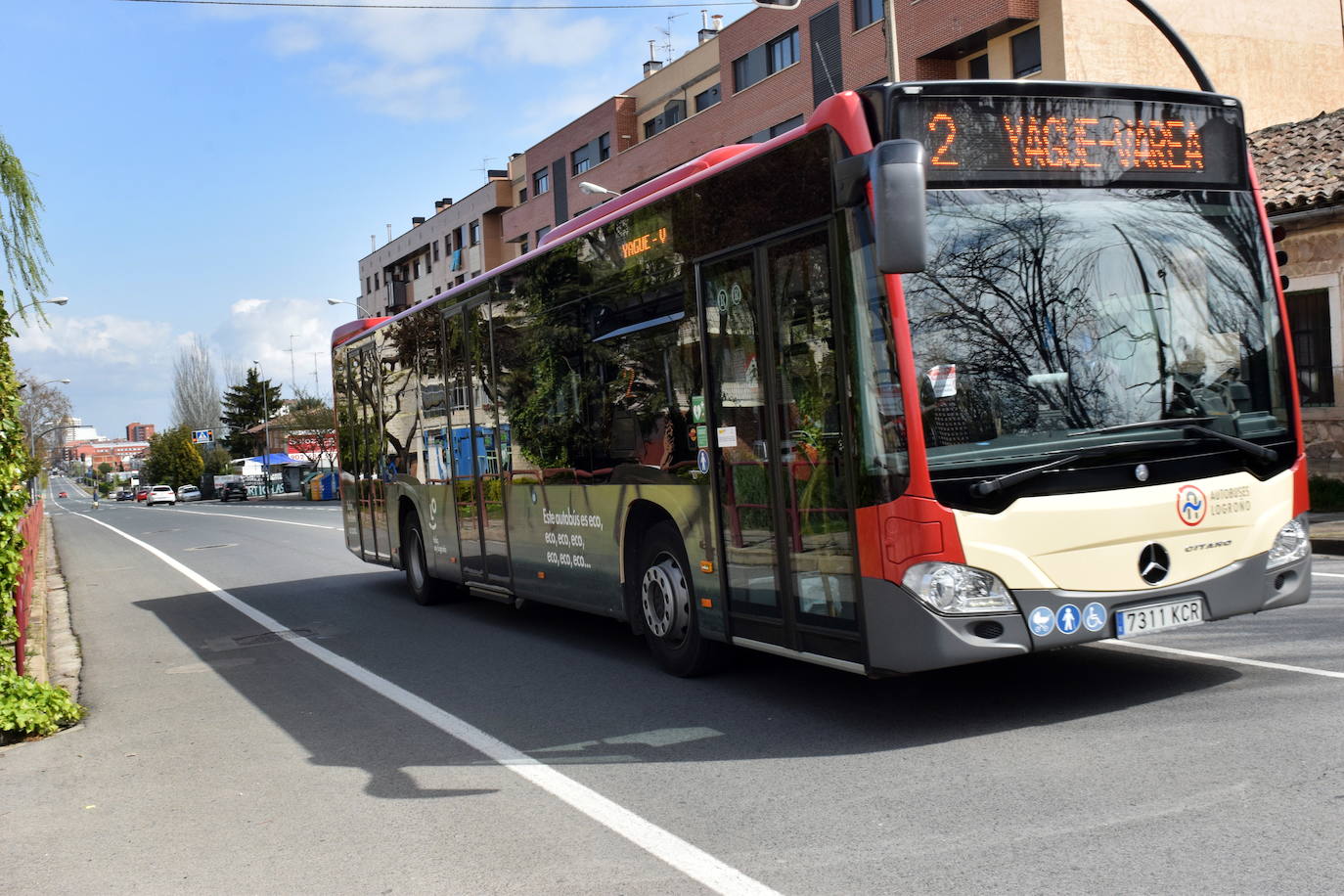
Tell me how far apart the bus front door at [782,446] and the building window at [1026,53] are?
25447 millimetres

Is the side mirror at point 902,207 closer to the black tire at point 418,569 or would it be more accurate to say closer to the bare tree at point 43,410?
the black tire at point 418,569

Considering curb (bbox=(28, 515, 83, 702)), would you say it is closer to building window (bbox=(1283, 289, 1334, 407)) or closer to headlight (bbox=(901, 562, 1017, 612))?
headlight (bbox=(901, 562, 1017, 612))

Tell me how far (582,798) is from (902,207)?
2.89 meters

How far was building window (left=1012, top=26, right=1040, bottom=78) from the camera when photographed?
2972 centimetres

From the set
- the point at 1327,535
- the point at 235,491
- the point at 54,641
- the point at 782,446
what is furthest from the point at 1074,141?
the point at 235,491

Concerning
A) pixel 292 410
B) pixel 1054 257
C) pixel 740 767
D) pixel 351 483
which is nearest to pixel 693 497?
pixel 740 767

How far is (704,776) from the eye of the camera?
5699mm

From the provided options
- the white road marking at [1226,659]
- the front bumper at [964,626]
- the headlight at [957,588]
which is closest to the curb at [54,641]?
the front bumper at [964,626]

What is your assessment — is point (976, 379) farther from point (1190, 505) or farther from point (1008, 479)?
point (1190, 505)

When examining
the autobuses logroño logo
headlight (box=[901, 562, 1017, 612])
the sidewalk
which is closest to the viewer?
headlight (box=[901, 562, 1017, 612])

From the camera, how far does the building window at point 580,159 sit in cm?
5275

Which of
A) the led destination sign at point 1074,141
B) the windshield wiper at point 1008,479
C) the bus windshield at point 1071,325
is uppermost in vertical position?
the led destination sign at point 1074,141

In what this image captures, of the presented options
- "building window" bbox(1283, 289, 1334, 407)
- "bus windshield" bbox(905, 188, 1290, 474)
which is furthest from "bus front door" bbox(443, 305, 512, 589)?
"building window" bbox(1283, 289, 1334, 407)

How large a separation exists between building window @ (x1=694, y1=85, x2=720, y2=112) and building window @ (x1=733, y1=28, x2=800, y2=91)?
286cm
